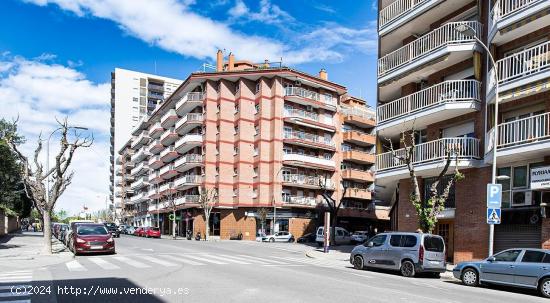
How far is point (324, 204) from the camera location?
6197 cm

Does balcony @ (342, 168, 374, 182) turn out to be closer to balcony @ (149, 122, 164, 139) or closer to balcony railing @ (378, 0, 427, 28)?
balcony @ (149, 122, 164, 139)

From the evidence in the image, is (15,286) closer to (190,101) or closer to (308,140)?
(308,140)

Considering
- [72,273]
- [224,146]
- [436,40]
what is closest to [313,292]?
[72,273]

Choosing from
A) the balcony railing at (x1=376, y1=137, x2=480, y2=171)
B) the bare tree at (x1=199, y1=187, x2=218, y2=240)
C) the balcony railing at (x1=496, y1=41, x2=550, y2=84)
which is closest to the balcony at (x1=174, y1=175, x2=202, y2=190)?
the bare tree at (x1=199, y1=187, x2=218, y2=240)

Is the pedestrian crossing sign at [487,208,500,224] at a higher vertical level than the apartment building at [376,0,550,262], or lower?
lower

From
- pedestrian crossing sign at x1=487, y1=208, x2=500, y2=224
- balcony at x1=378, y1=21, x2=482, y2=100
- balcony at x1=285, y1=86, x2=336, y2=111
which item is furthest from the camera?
balcony at x1=285, y1=86, x2=336, y2=111

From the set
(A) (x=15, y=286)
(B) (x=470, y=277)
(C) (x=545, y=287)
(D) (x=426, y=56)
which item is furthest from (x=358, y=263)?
(A) (x=15, y=286)

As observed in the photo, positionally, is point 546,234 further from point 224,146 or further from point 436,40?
point 224,146

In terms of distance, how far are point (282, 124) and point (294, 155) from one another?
12.8 ft

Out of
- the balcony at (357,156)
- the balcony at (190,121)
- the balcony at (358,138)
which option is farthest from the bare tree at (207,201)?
the balcony at (358,138)

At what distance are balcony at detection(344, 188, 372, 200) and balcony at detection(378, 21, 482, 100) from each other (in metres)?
35.1

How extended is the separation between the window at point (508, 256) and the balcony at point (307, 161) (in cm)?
4268

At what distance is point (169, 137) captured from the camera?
76.2m

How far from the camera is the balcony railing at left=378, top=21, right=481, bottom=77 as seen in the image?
2339cm
